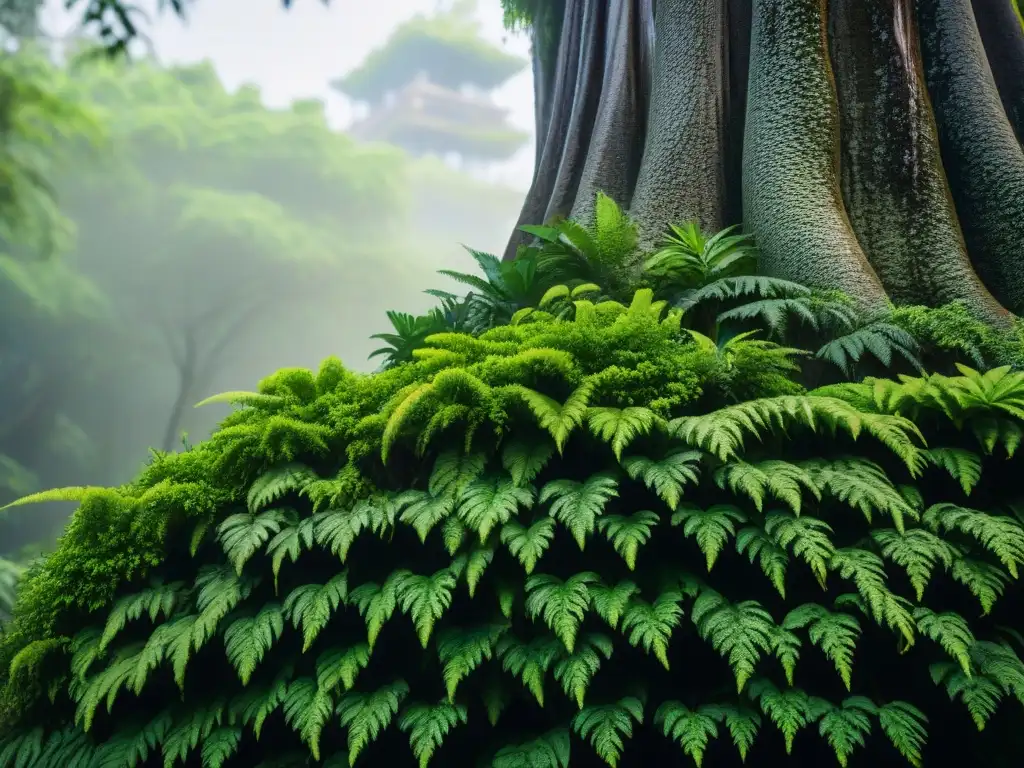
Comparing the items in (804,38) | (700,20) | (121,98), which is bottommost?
(804,38)

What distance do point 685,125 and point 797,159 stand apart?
0.95 m

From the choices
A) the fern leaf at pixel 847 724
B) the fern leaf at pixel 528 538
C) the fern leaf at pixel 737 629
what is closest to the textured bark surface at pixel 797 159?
the fern leaf at pixel 737 629

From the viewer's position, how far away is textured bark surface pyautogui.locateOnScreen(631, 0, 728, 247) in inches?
186

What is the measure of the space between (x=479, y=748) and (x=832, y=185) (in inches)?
154

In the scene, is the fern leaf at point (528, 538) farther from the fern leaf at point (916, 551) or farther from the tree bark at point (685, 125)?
the tree bark at point (685, 125)

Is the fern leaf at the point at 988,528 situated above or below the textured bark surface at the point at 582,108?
below

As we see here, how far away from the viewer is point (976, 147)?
4.30 m

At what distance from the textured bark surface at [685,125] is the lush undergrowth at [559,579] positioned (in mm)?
1863

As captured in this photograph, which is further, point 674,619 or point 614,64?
point 614,64

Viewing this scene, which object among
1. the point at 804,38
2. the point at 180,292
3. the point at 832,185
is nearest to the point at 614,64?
the point at 804,38

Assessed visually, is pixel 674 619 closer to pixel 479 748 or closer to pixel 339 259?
pixel 479 748

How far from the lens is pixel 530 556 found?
2346 millimetres

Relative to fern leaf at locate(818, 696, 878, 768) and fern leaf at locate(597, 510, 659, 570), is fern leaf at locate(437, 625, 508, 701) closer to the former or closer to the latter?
fern leaf at locate(597, 510, 659, 570)

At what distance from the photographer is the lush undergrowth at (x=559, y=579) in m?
2.27
